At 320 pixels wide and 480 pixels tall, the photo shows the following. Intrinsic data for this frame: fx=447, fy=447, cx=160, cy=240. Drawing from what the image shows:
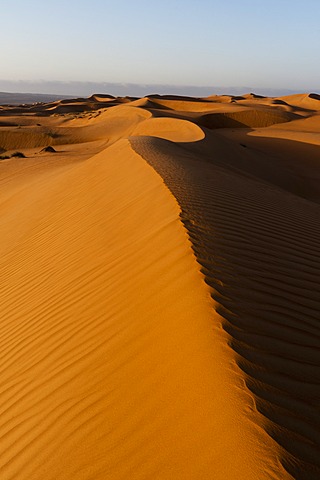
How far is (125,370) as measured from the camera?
2766mm

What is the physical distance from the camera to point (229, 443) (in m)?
1.97

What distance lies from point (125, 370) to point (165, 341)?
0.30 metres

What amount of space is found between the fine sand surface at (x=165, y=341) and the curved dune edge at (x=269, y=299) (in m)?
0.01

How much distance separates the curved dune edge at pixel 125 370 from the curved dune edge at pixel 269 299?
10cm

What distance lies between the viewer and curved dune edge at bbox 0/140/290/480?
2064 mm

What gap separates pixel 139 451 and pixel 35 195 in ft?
29.0

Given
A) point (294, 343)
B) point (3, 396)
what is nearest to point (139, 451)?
point (294, 343)

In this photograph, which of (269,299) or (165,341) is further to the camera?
(269,299)

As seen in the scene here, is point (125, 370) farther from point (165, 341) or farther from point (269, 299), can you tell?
point (269, 299)

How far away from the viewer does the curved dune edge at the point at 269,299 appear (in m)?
2.08

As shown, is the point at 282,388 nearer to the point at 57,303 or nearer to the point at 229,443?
the point at 229,443

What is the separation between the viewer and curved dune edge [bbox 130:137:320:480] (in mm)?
2078

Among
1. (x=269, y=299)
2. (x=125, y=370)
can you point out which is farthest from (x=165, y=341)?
(x=269, y=299)

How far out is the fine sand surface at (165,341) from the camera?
6.82 ft
